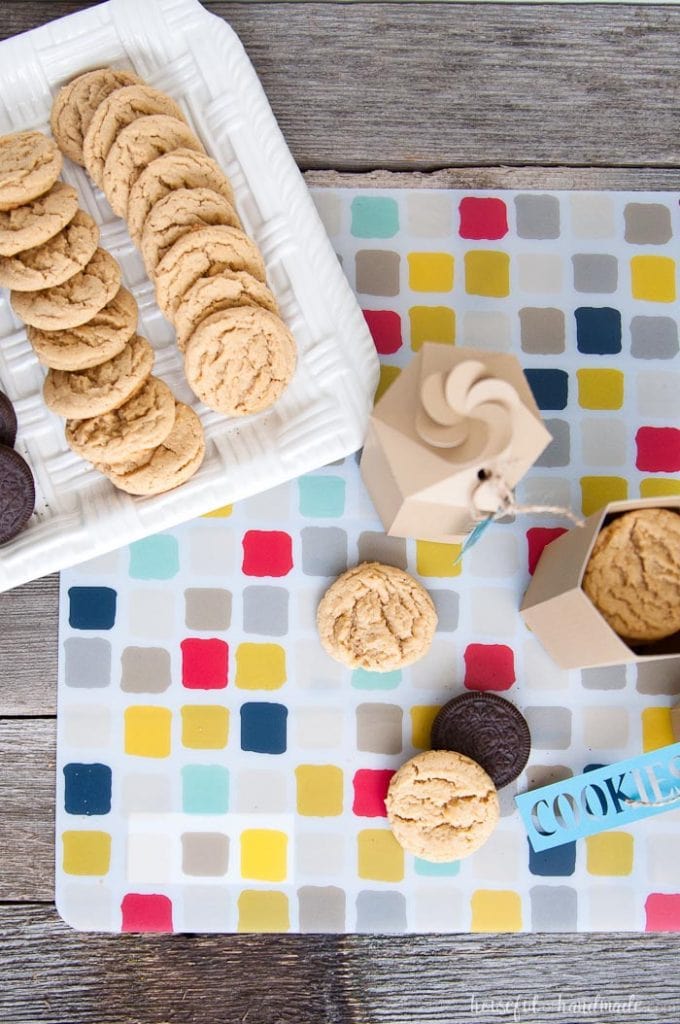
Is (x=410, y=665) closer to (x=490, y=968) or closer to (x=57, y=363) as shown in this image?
(x=490, y=968)

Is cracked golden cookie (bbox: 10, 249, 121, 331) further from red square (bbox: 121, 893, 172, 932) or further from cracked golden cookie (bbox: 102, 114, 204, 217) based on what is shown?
red square (bbox: 121, 893, 172, 932)

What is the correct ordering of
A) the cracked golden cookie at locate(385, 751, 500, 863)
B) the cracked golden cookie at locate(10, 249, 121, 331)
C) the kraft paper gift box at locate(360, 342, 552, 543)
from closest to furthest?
the kraft paper gift box at locate(360, 342, 552, 543), the cracked golden cookie at locate(10, 249, 121, 331), the cracked golden cookie at locate(385, 751, 500, 863)

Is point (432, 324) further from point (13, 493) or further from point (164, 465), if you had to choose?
point (13, 493)

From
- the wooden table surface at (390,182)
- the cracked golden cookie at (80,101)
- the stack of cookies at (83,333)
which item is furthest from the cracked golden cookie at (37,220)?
the wooden table surface at (390,182)

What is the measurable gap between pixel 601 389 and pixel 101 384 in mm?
557

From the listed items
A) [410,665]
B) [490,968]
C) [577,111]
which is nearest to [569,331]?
[577,111]

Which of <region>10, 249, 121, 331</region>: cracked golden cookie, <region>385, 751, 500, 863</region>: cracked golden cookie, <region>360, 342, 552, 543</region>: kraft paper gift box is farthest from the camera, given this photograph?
<region>385, 751, 500, 863</region>: cracked golden cookie

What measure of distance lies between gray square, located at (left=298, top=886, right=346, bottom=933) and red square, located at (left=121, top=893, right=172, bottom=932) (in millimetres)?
152

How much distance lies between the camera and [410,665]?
3.17 feet

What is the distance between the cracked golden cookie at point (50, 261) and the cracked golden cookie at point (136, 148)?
7cm

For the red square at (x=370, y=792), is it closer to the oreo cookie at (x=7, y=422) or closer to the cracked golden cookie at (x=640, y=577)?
the cracked golden cookie at (x=640, y=577)

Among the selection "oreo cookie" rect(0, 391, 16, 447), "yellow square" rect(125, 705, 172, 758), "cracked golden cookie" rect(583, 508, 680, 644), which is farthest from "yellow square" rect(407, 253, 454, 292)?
"yellow square" rect(125, 705, 172, 758)

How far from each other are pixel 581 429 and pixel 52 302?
587mm

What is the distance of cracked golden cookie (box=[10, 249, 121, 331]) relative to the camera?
800 mm
